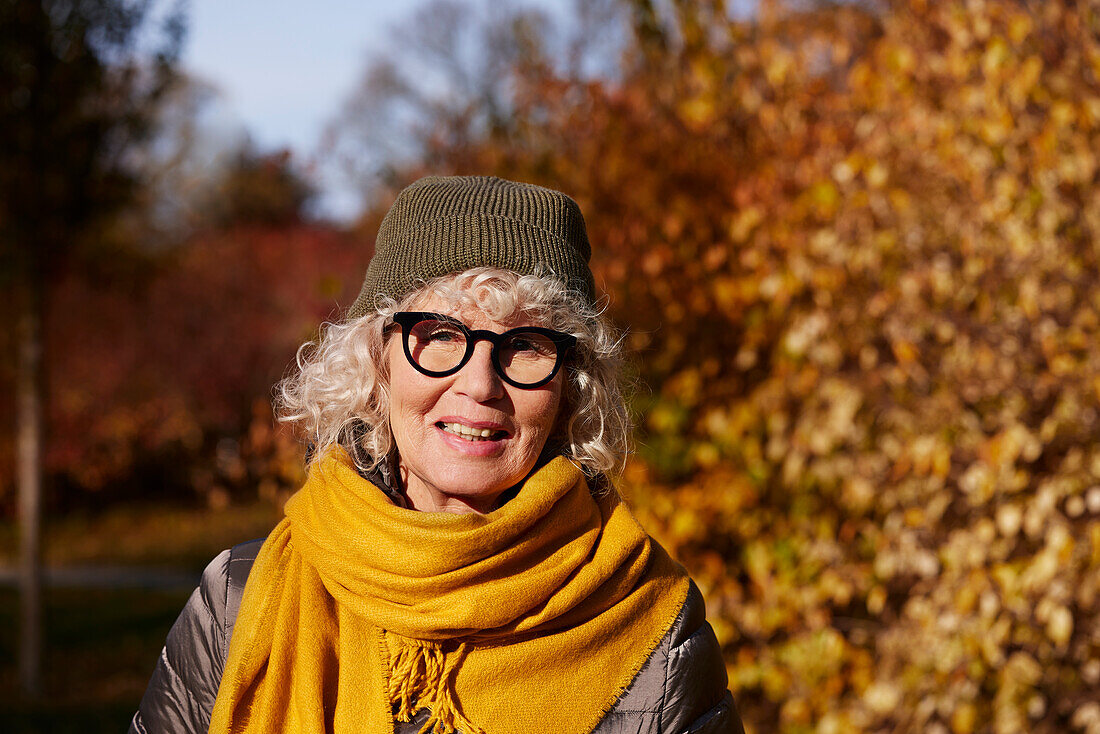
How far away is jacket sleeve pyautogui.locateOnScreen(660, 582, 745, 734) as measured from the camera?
5.62 feet

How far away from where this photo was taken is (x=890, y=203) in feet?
11.7

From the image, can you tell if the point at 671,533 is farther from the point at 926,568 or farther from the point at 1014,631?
the point at 1014,631

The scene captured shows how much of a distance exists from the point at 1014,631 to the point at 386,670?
2.42 meters

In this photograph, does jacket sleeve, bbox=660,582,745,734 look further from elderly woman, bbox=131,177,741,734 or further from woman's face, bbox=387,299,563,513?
woman's face, bbox=387,299,563,513

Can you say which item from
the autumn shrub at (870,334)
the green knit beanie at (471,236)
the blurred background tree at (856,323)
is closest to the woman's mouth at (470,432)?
the green knit beanie at (471,236)

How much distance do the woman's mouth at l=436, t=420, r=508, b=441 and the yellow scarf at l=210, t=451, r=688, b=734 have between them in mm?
121

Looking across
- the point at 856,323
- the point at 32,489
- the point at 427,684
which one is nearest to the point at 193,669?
the point at 427,684

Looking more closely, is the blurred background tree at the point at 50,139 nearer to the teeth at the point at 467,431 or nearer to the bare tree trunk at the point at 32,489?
the bare tree trunk at the point at 32,489

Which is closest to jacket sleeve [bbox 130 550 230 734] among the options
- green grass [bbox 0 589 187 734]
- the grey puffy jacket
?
the grey puffy jacket

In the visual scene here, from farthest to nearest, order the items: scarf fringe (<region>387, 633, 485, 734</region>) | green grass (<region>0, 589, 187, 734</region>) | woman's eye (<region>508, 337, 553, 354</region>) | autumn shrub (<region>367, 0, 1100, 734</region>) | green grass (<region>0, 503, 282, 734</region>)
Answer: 1. green grass (<region>0, 503, 282, 734</region>)
2. green grass (<region>0, 589, 187, 734</region>)
3. autumn shrub (<region>367, 0, 1100, 734</region>)
4. woman's eye (<region>508, 337, 553, 354</region>)
5. scarf fringe (<region>387, 633, 485, 734</region>)

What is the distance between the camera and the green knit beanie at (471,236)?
5.76ft

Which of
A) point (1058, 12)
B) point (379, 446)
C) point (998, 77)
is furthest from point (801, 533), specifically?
point (379, 446)

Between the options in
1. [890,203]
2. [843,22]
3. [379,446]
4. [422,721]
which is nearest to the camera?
[422,721]

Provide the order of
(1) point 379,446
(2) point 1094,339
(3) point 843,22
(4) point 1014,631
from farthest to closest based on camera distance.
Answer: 1. (3) point 843,22
2. (4) point 1014,631
3. (2) point 1094,339
4. (1) point 379,446
